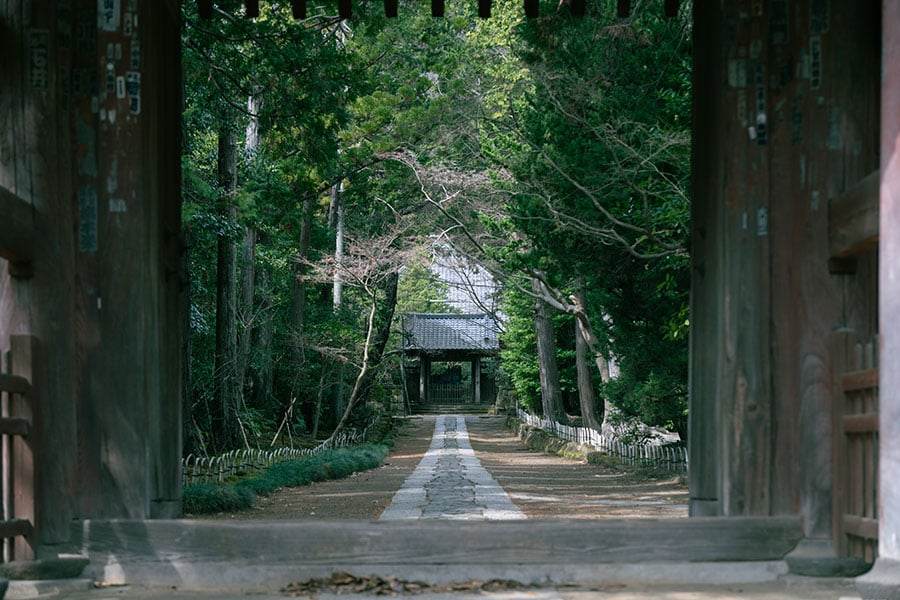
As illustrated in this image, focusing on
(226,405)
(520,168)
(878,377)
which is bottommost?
(226,405)

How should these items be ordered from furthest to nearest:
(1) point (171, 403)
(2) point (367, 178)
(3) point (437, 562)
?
(2) point (367, 178) < (1) point (171, 403) < (3) point (437, 562)

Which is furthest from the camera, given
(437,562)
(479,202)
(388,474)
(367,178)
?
(367,178)

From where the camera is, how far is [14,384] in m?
5.08

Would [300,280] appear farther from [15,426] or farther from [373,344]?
[15,426]

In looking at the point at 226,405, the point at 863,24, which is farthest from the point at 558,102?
the point at 863,24

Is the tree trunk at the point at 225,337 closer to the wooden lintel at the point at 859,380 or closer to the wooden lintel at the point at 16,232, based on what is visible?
the wooden lintel at the point at 16,232

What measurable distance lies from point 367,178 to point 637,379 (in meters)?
12.8

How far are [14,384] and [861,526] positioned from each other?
4.21 meters

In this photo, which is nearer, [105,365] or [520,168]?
[105,365]

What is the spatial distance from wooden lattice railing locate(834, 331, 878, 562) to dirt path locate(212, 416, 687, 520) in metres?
2.26

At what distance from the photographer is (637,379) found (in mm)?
17656

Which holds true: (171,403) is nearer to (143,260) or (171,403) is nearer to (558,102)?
(143,260)

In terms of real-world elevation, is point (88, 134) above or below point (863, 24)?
below

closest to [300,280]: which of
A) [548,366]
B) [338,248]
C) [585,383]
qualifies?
[338,248]
